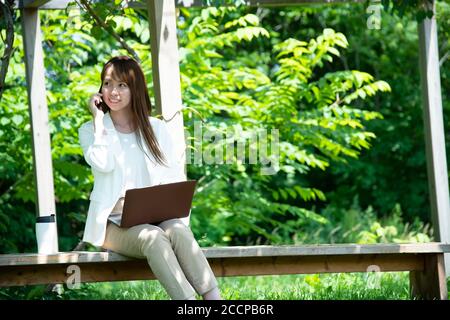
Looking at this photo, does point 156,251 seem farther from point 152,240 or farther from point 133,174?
point 133,174

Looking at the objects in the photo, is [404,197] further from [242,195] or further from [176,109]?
[176,109]

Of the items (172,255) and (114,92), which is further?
(114,92)

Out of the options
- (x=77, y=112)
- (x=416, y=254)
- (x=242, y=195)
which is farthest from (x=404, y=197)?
(x=416, y=254)

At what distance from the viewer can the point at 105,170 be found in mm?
3863

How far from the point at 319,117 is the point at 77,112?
1960 mm

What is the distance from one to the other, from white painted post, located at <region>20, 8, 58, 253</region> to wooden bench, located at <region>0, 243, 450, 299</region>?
1.47m

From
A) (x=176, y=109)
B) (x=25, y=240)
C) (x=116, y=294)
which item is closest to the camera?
(x=176, y=109)

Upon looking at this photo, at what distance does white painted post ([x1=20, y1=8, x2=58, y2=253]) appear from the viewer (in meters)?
5.43

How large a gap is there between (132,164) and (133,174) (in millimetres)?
48

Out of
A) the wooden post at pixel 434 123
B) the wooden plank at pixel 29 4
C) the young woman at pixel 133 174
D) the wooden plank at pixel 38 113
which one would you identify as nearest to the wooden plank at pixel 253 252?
the young woman at pixel 133 174

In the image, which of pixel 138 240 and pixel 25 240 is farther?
pixel 25 240

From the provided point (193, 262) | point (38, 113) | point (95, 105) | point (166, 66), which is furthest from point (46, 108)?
point (193, 262)

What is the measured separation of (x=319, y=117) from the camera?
6949 mm

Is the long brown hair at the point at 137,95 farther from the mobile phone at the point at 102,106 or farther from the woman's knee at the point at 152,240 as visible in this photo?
the woman's knee at the point at 152,240
